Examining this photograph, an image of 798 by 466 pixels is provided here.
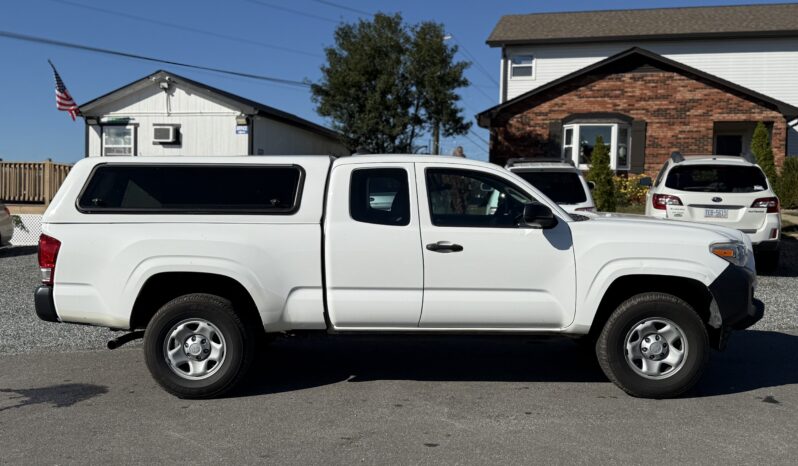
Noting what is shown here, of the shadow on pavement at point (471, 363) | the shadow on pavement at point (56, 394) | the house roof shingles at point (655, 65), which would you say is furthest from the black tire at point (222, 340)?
the house roof shingles at point (655, 65)

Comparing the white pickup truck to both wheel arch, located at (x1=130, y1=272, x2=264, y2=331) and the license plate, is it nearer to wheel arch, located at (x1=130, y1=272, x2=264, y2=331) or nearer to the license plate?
wheel arch, located at (x1=130, y1=272, x2=264, y2=331)

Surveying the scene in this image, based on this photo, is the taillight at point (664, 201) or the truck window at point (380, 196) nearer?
the truck window at point (380, 196)

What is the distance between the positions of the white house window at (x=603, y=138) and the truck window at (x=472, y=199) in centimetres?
1767

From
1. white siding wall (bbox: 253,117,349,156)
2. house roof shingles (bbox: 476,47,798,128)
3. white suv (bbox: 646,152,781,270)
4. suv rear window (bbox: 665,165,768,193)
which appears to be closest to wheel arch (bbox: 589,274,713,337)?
white suv (bbox: 646,152,781,270)

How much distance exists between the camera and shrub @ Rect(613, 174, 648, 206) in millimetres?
21534

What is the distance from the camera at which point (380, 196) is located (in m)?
5.88

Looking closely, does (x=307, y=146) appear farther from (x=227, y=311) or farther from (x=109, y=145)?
(x=227, y=311)

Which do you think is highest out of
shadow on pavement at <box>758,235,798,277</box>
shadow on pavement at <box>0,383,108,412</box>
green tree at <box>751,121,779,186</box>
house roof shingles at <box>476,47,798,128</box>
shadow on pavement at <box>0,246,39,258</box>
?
house roof shingles at <box>476,47,798,128</box>

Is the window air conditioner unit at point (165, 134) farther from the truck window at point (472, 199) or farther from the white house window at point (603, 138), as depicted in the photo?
the truck window at point (472, 199)

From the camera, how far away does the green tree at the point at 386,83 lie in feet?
83.5

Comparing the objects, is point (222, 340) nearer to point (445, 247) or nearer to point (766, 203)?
point (445, 247)

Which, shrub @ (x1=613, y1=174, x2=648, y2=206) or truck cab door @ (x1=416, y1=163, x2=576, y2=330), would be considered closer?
truck cab door @ (x1=416, y1=163, x2=576, y2=330)

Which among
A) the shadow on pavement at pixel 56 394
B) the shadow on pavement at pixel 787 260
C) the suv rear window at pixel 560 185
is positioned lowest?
the shadow on pavement at pixel 56 394

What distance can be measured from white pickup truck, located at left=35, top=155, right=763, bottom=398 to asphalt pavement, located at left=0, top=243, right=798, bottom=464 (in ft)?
1.12
